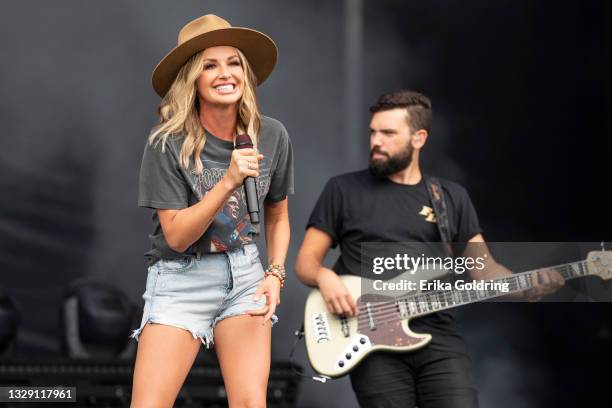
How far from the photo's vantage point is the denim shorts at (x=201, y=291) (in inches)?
117

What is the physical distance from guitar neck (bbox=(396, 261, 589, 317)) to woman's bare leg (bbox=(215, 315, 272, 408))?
49.4 inches

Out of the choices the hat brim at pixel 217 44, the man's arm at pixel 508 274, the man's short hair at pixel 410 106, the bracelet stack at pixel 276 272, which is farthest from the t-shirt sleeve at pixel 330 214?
the bracelet stack at pixel 276 272

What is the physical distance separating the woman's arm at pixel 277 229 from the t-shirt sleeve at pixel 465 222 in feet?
4.33

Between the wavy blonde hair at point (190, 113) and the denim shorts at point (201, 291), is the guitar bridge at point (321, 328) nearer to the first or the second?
the denim shorts at point (201, 291)

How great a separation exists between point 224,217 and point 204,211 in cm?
21

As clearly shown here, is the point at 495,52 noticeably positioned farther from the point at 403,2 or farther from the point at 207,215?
the point at 207,215

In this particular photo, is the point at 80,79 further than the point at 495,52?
No

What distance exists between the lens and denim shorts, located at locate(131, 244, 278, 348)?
2.97m

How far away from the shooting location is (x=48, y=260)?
18.9 feet

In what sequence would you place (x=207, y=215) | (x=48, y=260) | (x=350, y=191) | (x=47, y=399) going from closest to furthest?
(x=207, y=215) → (x=350, y=191) → (x=47, y=399) → (x=48, y=260)

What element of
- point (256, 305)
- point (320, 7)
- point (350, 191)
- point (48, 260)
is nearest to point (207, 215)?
point (256, 305)

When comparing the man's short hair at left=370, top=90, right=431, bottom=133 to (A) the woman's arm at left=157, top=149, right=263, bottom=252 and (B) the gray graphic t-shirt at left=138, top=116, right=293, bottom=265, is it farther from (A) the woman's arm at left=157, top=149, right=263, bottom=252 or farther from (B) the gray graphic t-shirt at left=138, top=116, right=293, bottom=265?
(A) the woman's arm at left=157, top=149, right=263, bottom=252

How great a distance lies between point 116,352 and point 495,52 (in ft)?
9.73

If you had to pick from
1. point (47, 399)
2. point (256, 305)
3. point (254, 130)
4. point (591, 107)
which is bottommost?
point (47, 399)
